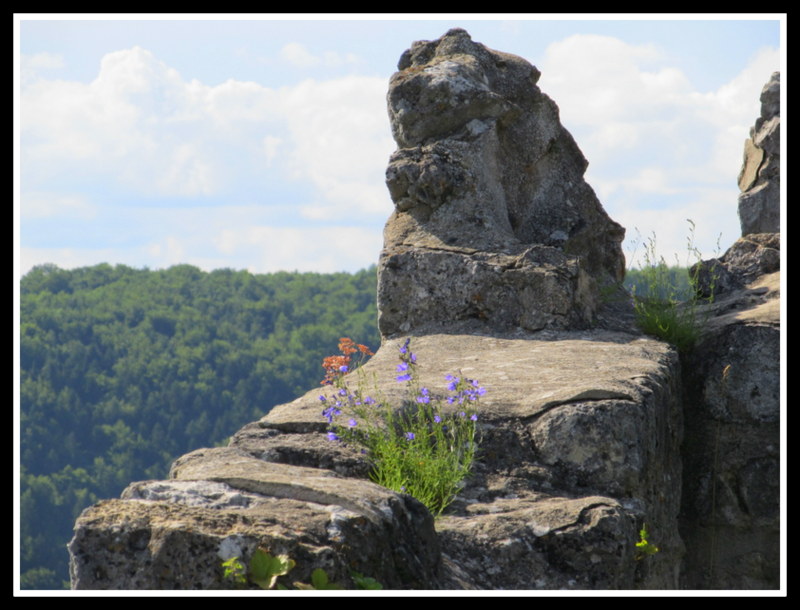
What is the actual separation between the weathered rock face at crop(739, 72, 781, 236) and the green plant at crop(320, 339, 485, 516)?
5215 millimetres

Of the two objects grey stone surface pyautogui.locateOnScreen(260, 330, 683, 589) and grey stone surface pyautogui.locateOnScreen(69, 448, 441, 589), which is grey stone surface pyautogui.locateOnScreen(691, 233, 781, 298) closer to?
grey stone surface pyautogui.locateOnScreen(260, 330, 683, 589)

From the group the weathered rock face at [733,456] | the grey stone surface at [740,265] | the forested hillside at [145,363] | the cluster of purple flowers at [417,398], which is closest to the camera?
the cluster of purple flowers at [417,398]

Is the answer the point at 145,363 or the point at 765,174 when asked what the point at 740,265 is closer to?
the point at 765,174

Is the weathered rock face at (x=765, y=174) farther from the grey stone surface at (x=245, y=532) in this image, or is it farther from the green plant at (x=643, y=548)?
the grey stone surface at (x=245, y=532)

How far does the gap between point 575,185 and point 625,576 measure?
4887 mm

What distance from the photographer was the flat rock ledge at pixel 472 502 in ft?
10.8

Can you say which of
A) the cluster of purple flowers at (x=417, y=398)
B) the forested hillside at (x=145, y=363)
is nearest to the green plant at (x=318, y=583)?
the cluster of purple flowers at (x=417, y=398)

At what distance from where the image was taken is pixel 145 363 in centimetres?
7469

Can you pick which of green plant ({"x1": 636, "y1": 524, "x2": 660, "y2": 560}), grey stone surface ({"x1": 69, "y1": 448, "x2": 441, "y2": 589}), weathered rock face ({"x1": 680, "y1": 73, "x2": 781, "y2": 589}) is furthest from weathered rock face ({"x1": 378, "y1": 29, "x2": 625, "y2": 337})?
grey stone surface ({"x1": 69, "y1": 448, "x2": 441, "y2": 589})

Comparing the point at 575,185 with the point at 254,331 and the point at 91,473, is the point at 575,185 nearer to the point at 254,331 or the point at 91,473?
the point at 91,473

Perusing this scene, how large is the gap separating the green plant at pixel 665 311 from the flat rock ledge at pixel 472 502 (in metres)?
0.58

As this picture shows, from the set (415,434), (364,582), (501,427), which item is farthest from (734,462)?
(364,582)

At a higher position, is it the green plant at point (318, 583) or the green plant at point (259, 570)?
the green plant at point (259, 570)

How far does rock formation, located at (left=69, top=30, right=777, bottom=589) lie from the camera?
133 inches
